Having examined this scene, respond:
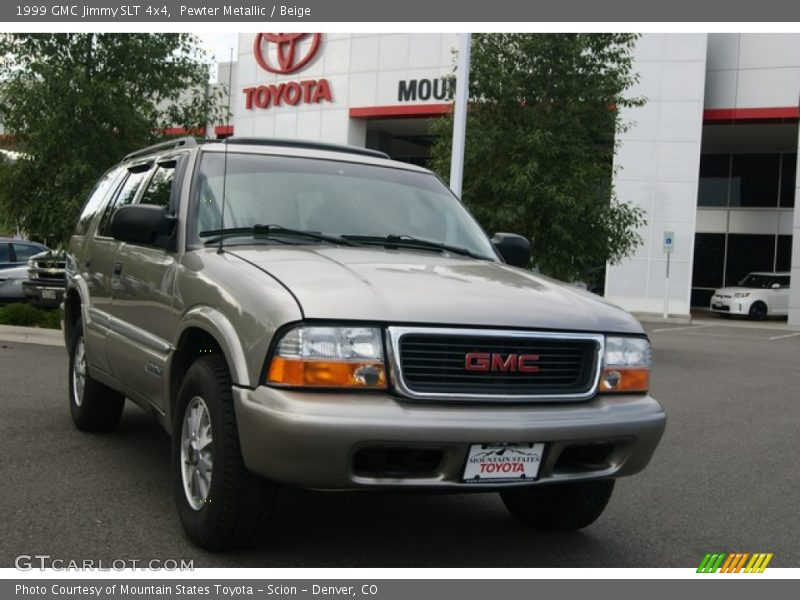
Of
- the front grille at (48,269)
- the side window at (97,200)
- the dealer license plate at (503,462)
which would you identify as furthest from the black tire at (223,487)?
the front grille at (48,269)

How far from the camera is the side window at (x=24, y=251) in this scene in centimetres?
2036

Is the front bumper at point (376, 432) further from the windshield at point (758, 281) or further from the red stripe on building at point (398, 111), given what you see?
the windshield at point (758, 281)

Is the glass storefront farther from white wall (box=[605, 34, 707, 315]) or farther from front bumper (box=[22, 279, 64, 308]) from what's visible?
front bumper (box=[22, 279, 64, 308])

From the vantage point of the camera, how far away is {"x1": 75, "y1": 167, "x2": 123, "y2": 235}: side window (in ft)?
23.1

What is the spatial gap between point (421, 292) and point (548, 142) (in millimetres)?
12091

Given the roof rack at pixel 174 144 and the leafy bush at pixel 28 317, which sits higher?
the roof rack at pixel 174 144

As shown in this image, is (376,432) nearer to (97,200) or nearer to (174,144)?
(174,144)

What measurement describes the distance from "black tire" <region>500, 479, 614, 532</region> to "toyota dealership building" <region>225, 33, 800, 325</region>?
21044 millimetres

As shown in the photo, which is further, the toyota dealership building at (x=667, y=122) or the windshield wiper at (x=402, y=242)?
the toyota dealership building at (x=667, y=122)

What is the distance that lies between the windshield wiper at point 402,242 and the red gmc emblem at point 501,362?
1263 millimetres

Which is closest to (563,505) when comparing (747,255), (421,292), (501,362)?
(501,362)

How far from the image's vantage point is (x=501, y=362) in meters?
3.96
